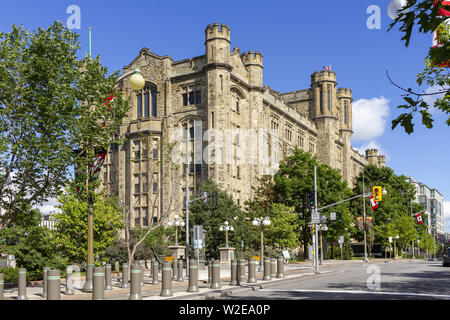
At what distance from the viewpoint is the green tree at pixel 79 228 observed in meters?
36.5

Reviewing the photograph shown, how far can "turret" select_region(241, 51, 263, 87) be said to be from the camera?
2261 inches

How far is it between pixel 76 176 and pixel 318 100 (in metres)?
63.2

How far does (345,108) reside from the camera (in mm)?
87250

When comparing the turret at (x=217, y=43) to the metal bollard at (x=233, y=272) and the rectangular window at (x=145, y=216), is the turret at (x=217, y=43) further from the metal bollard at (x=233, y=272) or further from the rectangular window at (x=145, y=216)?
the metal bollard at (x=233, y=272)

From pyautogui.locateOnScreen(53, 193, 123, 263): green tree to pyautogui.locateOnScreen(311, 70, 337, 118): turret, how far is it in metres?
46.7

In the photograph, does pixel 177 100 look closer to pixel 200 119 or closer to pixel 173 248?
pixel 200 119

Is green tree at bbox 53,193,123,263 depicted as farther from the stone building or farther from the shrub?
the shrub

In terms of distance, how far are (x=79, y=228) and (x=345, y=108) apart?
60844 mm

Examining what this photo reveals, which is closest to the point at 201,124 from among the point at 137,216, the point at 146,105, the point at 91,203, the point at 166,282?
the point at 146,105

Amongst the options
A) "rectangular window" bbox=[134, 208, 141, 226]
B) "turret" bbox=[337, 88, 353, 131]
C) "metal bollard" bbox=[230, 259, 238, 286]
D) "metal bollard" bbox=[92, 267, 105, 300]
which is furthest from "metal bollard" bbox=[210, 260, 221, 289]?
"turret" bbox=[337, 88, 353, 131]

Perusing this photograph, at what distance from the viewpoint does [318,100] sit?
77.1m
